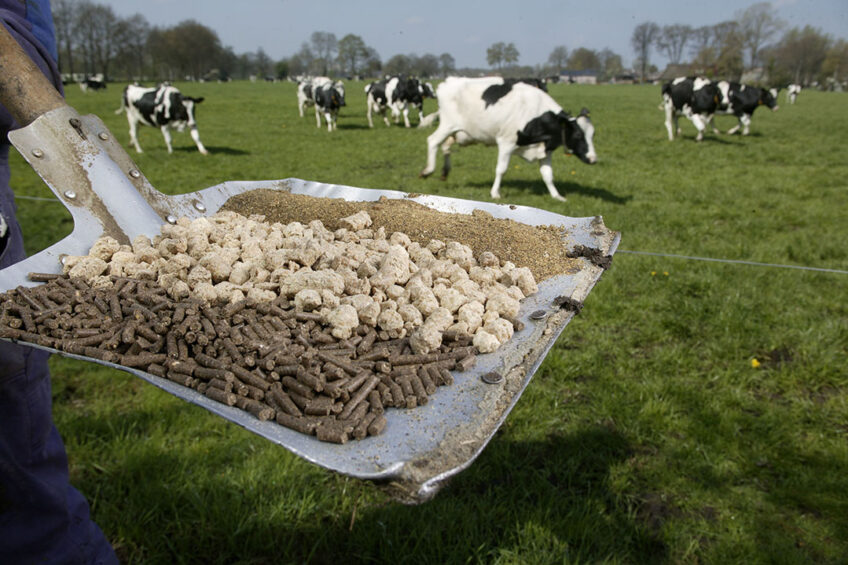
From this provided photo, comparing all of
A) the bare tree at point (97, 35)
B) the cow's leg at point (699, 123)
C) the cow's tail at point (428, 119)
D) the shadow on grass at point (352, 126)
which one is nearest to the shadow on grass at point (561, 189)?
the cow's tail at point (428, 119)

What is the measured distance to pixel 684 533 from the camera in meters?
2.64

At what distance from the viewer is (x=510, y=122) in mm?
8430

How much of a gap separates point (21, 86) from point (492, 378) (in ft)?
6.17

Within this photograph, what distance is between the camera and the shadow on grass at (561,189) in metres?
8.73

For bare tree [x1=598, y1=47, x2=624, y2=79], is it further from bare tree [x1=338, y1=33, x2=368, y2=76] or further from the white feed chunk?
the white feed chunk

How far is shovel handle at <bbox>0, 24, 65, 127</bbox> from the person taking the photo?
69.4 inches

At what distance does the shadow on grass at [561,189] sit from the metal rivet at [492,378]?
7.70 m

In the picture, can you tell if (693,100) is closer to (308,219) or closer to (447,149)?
(447,149)

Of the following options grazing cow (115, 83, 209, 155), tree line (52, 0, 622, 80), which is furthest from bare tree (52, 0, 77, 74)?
grazing cow (115, 83, 209, 155)

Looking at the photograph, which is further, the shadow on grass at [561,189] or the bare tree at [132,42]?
the bare tree at [132,42]

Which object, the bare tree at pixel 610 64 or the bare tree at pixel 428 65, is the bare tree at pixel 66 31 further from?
the bare tree at pixel 610 64

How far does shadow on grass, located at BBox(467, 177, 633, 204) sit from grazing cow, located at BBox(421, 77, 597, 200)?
411 millimetres

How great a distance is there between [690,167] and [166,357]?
39.9ft

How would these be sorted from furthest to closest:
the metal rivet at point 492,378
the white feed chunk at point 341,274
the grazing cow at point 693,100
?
the grazing cow at point 693,100 < the white feed chunk at point 341,274 < the metal rivet at point 492,378
